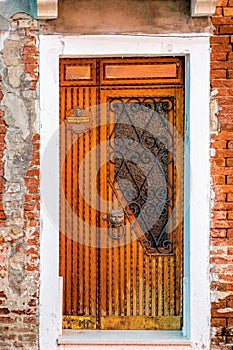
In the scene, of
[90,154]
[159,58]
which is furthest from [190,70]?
[90,154]

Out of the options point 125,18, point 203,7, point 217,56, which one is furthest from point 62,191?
point 203,7

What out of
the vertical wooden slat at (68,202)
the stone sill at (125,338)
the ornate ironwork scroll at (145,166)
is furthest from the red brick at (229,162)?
the stone sill at (125,338)

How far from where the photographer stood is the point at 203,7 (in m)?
4.33

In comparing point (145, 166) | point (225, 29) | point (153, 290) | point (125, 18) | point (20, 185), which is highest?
point (125, 18)

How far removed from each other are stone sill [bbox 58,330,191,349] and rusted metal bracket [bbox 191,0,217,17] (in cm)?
275

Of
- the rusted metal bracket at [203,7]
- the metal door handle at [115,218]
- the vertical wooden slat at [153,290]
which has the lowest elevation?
the vertical wooden slat at [153,290]

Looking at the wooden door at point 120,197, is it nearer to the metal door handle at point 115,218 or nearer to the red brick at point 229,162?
the metal door handle at point 115,218

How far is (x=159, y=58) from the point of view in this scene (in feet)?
14.9

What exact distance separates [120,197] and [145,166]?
1.16 ft

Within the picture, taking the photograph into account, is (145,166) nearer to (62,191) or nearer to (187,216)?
(187,216)

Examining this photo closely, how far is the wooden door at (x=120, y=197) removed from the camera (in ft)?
15.1

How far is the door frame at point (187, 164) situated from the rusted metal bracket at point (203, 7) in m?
0.18

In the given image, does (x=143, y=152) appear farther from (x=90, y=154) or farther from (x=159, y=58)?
(x=159, y=58)

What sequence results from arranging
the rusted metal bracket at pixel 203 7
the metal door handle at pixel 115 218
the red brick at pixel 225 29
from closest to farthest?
the rusted metal bracket at pixel 203 7 < the red brick at pixel 225 29 < the metal door handle at pixel 115 218
